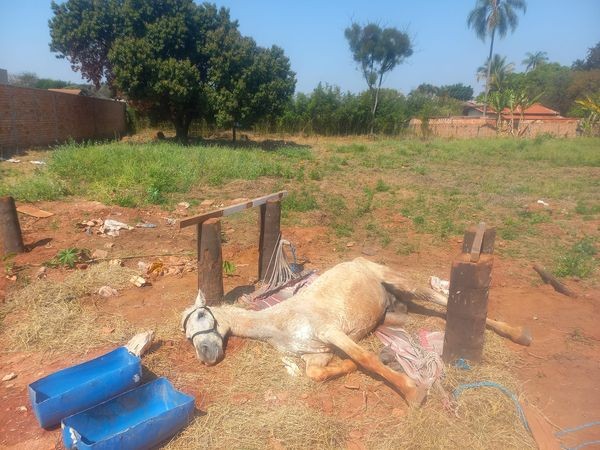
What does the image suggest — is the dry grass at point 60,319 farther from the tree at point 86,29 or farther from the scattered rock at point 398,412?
the tree at point 86,29

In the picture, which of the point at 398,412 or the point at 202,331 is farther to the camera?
the point at 202,331

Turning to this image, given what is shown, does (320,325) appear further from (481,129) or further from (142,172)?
(481,129)

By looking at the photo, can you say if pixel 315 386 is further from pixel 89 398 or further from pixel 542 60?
pixel 542 60

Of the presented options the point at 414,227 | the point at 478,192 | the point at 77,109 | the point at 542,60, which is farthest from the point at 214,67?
the point at 542,60

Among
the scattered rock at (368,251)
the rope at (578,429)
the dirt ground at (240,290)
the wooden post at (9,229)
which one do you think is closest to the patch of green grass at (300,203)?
the dirt ground at (240,290)

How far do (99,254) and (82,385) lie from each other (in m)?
3.22

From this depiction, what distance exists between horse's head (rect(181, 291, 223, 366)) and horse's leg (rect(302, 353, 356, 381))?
0.70m

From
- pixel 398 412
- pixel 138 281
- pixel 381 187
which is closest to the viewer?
pixel 398 412

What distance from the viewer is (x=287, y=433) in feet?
9.18

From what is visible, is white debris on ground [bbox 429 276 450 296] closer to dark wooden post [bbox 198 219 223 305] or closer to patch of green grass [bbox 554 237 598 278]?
patch of green grass [bbox 554 237 598 278]

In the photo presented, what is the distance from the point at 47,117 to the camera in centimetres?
1692

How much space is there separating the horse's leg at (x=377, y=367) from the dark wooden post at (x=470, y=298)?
19.9 inches

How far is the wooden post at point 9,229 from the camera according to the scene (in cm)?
567

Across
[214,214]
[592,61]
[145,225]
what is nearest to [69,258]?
[145,225]
